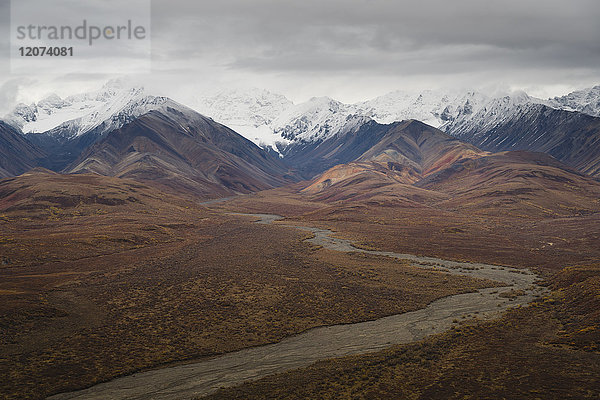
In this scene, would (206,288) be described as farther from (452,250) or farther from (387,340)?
(452,250)

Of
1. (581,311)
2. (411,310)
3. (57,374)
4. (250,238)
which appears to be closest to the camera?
(57,374)

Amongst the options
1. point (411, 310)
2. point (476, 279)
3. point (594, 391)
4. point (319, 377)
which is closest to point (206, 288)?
point (411, 310)

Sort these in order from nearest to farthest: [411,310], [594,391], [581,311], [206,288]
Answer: [594,391]
[581,311]
[411,310]
[206,288]

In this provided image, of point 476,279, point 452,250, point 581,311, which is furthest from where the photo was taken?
point 452,250

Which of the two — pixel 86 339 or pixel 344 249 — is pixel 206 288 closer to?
pixel 86 339

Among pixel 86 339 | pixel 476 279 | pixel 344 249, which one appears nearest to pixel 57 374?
pixel 86 339

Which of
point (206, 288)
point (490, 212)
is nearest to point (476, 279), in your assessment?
point (206, 288)

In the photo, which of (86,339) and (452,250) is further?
(452,250)

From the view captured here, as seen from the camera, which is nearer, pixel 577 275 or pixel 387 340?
pixel 387 340

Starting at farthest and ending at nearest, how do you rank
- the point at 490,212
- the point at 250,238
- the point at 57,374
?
1. the point at 490,212
2. the point at 250,238
3. the point at 57,374
